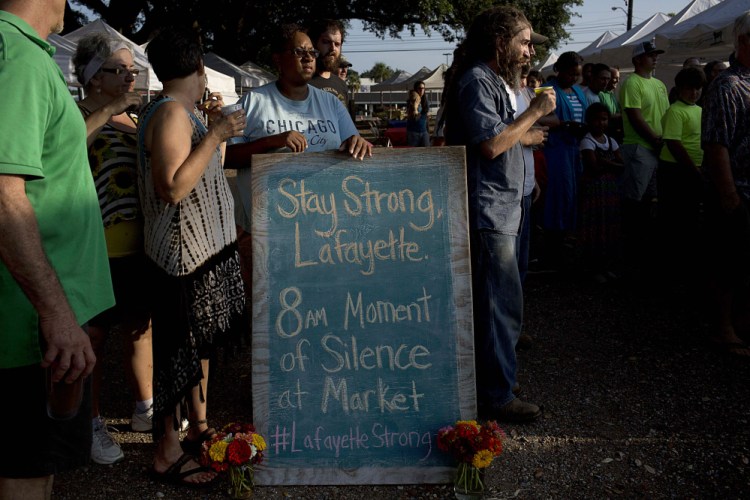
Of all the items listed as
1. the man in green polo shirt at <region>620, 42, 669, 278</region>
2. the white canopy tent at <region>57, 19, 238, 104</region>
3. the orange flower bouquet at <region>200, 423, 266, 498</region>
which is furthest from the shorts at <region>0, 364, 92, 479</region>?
the white canopy tent at <region>57, 19, 238, 104</region>

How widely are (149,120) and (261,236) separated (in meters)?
0.62

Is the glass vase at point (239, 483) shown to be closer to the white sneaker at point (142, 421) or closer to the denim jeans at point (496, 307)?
the white sneaker at point (142, 421)

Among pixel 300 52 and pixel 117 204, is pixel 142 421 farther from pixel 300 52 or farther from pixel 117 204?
pixel 300 52

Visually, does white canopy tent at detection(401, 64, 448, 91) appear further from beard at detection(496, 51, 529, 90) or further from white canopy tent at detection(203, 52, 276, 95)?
beard at detection(496, 51, 529, 90)

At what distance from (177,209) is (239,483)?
1081 mm

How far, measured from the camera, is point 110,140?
3072 millimetres

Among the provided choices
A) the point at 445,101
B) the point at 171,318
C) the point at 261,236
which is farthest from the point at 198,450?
the point at 445,101

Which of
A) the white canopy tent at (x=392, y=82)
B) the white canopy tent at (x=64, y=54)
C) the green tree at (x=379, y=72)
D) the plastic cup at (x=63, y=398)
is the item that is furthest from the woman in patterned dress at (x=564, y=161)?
the green tree at (x=379, y=72)

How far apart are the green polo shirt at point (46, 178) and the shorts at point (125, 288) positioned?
1.08 m

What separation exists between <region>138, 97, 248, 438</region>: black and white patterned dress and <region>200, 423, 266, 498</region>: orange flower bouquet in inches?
9.5

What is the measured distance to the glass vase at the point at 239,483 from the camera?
8.94ft

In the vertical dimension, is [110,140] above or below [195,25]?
below

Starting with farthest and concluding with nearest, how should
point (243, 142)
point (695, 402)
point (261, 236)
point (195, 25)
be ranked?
1. point (195, 25)
2. point (695, 402)
3. point (243, 142)
4. point (261, 236)

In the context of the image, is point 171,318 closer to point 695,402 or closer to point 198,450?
point 198,450
